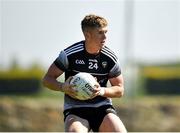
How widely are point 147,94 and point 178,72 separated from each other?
2221 millimetres

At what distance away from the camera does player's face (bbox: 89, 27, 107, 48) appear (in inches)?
356

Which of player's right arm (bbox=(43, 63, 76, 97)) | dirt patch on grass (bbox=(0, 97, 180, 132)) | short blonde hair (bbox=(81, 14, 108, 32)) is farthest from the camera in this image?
dirt patch on grass (bbox=(0, 97, 180, 132))

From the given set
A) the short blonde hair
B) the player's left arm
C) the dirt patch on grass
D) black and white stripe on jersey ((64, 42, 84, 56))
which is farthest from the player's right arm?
the dirt patch on grass

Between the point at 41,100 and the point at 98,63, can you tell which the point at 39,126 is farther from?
the point at 98,63

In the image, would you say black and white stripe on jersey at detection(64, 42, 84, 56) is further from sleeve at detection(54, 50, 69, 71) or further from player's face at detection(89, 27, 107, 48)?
player's face at detection(89, 27, 107, 48)

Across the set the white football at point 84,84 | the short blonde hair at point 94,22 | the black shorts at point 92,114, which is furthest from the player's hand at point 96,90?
the short blonde hair at point 94,22

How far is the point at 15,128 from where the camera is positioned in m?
22.2

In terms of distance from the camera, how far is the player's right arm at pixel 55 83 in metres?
8.89

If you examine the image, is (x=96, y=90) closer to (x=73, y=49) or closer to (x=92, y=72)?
(x=92, y=72)

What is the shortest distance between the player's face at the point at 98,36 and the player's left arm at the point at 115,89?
483 millimetres

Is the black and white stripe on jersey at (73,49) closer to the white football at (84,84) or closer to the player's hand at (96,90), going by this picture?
the white football at (84,84)

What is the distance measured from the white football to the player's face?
0.45 m

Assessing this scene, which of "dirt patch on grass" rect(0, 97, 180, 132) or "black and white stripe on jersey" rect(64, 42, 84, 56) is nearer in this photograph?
"black and white stripe on jersey" rect(64, 42, 84, 56)

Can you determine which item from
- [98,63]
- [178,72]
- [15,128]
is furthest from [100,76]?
[178,72]
